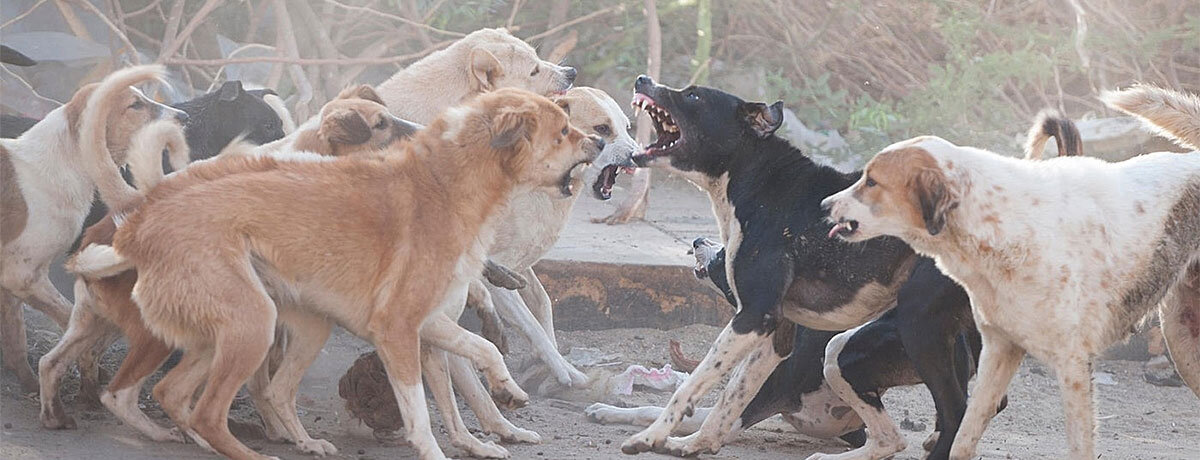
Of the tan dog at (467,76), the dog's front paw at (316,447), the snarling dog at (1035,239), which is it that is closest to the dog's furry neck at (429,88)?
the tan dog at (467,76)

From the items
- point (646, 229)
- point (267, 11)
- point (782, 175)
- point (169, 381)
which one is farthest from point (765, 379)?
point (267, 11)

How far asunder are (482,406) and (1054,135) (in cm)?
225

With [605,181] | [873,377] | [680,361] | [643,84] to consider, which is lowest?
[680,361]

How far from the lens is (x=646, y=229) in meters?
8.38

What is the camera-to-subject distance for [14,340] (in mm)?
5137

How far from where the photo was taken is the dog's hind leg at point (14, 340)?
5.10 meters

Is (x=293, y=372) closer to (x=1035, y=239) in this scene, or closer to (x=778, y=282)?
(x=778, y=282)

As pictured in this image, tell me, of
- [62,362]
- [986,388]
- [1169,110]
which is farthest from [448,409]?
[1169,110]

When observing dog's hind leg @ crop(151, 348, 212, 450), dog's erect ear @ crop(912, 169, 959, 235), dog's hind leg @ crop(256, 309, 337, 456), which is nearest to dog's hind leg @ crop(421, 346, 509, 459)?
dog's hind leg @ crop(256, 309, 337, 456)

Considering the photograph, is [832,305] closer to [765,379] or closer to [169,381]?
[765,379]

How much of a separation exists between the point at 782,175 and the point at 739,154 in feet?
0.60

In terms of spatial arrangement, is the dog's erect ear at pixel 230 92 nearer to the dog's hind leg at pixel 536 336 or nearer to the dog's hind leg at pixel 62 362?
the dog's hind leg at pixel 536 336

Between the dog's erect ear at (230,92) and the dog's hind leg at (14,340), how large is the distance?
51.4 inches

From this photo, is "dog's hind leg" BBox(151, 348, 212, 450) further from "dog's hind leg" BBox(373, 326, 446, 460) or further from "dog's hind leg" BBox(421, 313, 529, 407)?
"dog's hind leg" BBox(421, 313, 529, 407)
